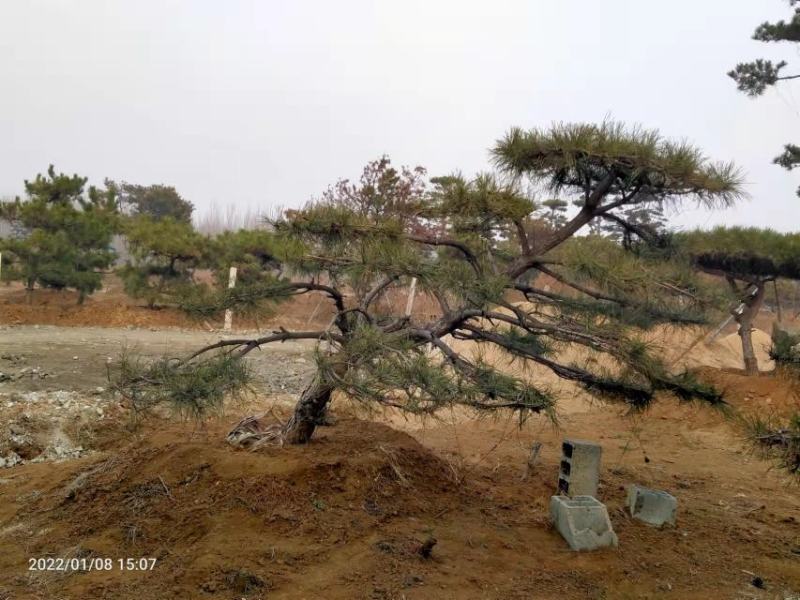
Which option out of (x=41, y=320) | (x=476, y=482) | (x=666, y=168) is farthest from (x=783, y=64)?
(x=41, y=320)

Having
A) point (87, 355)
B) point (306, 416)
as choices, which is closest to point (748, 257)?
point (306, 416)

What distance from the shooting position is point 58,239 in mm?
13586

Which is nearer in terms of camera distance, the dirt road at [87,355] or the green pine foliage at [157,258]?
the dirt road at [87,355]

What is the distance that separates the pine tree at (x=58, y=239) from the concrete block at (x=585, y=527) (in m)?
13.3

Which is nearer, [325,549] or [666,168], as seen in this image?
[325,549]

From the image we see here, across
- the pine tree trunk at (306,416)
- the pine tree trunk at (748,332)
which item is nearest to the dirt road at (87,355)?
the pine tree trunk at (306,416)

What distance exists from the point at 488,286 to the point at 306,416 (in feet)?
5.38

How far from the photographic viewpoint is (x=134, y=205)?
1255 inches

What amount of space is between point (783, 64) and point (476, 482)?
818 cm

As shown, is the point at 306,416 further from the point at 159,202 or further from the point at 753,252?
the point at 159,202

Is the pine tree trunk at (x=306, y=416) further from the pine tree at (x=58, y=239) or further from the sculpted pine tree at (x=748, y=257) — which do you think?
the pine tree at (x=58, y=239)

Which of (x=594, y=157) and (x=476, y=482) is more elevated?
(x=594, y=157)

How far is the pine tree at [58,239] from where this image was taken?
13477 mm

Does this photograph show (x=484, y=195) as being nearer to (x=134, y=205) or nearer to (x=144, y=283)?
(x=144, y=283)
